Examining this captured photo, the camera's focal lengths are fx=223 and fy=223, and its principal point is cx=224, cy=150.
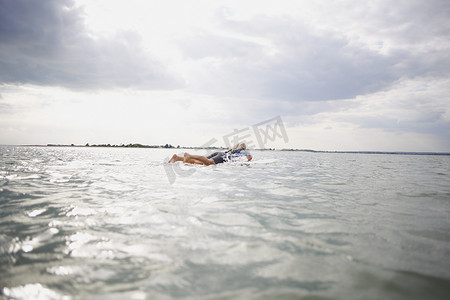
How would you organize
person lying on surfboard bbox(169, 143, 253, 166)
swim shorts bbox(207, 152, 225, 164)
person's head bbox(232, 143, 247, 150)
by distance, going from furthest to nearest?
person's head bbox(232, 143, 247, 150), swim shorts bbox(207, 152, 225, 164), person lying on surfboard bbox(169, 143, 253, 166)

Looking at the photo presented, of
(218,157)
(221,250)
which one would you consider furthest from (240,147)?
(221,250)

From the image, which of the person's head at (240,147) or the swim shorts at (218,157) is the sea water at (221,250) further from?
the person's head at (240,147)

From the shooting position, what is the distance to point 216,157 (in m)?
17.3

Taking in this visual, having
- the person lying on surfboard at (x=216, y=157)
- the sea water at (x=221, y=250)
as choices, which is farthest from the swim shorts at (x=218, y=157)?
the sea water at (x=221, y=250)

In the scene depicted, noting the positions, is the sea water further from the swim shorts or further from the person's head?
the person's head

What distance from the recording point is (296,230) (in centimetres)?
348

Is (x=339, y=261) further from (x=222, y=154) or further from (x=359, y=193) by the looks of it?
(x=222, y=154)

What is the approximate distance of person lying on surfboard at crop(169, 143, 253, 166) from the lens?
52.9 ft

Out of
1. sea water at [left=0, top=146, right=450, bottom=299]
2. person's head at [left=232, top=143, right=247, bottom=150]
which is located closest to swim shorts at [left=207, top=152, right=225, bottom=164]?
person's head at [left=232, top=143, right=247, bottom=150]

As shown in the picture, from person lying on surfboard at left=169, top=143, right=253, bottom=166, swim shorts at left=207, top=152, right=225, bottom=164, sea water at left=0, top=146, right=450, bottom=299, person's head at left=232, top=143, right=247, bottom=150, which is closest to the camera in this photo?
sea water at left=0, top=146, right=450, bottom=299

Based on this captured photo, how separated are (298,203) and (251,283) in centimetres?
345

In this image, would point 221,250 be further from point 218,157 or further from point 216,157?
point 218,157

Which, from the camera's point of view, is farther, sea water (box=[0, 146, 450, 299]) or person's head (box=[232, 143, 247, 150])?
person's head (box=[232, 143, 247, 150])

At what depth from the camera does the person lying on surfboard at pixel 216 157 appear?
16109 mm
